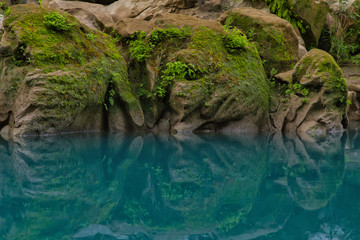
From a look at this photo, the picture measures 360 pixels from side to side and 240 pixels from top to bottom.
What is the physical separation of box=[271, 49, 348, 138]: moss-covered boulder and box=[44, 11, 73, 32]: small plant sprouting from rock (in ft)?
23.9

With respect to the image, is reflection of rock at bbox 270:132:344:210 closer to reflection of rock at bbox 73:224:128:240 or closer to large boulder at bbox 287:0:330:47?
reflection of rock at bbox 73:224:128:240

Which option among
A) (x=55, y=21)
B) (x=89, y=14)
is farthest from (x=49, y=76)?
(x=89, y=14)

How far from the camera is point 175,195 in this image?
362 centimetres

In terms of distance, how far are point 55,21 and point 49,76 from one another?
5.73 ft

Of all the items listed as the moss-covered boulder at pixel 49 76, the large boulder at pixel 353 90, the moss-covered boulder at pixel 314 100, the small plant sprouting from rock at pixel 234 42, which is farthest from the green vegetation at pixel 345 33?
the moss-covered boulder at pixel 49 76

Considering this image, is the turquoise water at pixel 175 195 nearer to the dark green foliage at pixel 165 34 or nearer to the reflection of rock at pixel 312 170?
the reflection of rock at pixel 312 170

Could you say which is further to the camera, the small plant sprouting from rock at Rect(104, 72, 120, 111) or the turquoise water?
the small plant sprouting from rock at Rect(104, 72, 120, 111)

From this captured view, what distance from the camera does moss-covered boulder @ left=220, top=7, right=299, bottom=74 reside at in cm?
1270

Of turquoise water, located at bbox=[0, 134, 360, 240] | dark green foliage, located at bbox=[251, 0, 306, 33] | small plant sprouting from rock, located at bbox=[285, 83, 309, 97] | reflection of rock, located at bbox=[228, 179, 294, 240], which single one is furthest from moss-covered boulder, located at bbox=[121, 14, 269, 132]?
reflection of rock, located at bbox=[228, 179, 294, 240]

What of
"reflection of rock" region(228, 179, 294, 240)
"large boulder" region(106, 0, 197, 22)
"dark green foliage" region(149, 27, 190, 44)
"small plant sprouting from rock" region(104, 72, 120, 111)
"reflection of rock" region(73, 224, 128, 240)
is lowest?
"small plant sprouting from rock" region(104, 72, 120, 111)

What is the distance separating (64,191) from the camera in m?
3.63

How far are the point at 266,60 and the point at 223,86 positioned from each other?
2.92 m

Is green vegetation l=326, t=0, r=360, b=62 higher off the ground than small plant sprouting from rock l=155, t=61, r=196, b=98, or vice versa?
small plant sprouting from rock l=155, t=61, r=196, b=98

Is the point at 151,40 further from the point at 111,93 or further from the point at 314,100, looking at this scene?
the point at 314,100
